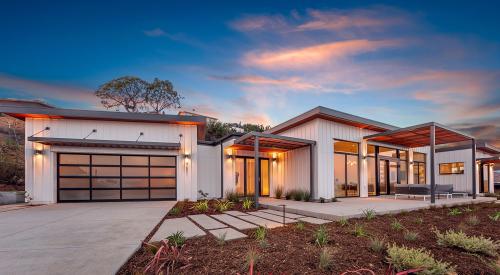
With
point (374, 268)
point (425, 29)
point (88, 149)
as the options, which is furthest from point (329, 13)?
point (88, 149)

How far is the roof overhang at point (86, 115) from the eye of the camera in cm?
963

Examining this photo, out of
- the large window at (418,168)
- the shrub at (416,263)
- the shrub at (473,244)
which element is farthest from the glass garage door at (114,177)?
the large window at (418,168)

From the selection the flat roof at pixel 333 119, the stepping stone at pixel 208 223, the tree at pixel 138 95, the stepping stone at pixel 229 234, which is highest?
the tree at pixel 138 95

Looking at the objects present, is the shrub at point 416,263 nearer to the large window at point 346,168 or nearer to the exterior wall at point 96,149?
the large window at point 346,168

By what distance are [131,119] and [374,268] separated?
11114 millimetres

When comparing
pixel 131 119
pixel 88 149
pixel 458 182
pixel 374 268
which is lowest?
pixel 458 182

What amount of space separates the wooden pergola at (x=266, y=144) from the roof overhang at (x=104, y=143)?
3.36 metres

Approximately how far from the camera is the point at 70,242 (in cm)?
424

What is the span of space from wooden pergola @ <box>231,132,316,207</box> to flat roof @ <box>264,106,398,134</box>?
114 cm

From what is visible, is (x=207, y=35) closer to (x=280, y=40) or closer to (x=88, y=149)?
(x=280, y=40)

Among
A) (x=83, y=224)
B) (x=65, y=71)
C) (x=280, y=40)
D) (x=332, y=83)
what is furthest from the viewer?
(x=65, y=71)

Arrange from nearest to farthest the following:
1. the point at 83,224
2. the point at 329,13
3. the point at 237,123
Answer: the point at 83,224
the point at 329,13
the point at 237,123

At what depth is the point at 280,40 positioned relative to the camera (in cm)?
1013

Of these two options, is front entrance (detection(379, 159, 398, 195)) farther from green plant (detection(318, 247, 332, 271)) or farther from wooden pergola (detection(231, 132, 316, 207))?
green plant (detection(318, 247, 332, 271))
